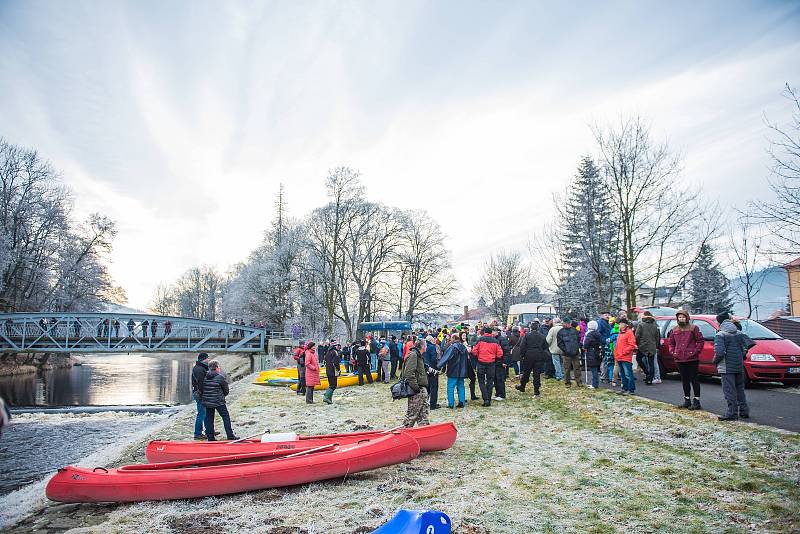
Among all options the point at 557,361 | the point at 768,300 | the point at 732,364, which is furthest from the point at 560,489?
the point at 768,300

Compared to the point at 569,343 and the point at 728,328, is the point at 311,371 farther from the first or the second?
the point at 728,328

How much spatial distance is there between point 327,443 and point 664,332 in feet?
34.0

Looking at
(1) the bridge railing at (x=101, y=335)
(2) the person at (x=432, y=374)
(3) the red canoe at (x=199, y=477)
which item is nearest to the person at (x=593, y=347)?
(2) the person at (x=432, y=374)

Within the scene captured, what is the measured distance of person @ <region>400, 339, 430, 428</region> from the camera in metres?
9.19

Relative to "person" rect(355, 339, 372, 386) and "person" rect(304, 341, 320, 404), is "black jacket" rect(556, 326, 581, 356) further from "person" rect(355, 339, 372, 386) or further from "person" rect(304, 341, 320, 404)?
"person" rect(355, 339, 372, 386)

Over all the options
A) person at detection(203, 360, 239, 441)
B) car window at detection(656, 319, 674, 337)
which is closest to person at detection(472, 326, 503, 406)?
car window at detection(656, 319, 674, 337)

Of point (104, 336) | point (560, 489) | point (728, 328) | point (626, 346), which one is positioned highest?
point (104, 336)

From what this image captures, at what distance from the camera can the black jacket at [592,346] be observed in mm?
12109

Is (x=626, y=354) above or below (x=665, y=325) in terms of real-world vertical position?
below

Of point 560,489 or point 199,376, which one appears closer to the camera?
point 560,489

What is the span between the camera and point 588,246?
21859 millimetres

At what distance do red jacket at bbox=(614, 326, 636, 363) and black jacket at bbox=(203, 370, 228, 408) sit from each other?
898 centimetres

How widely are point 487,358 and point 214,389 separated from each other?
243 inches

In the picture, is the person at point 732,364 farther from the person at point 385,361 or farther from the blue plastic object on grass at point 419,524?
the person at point 385,361
